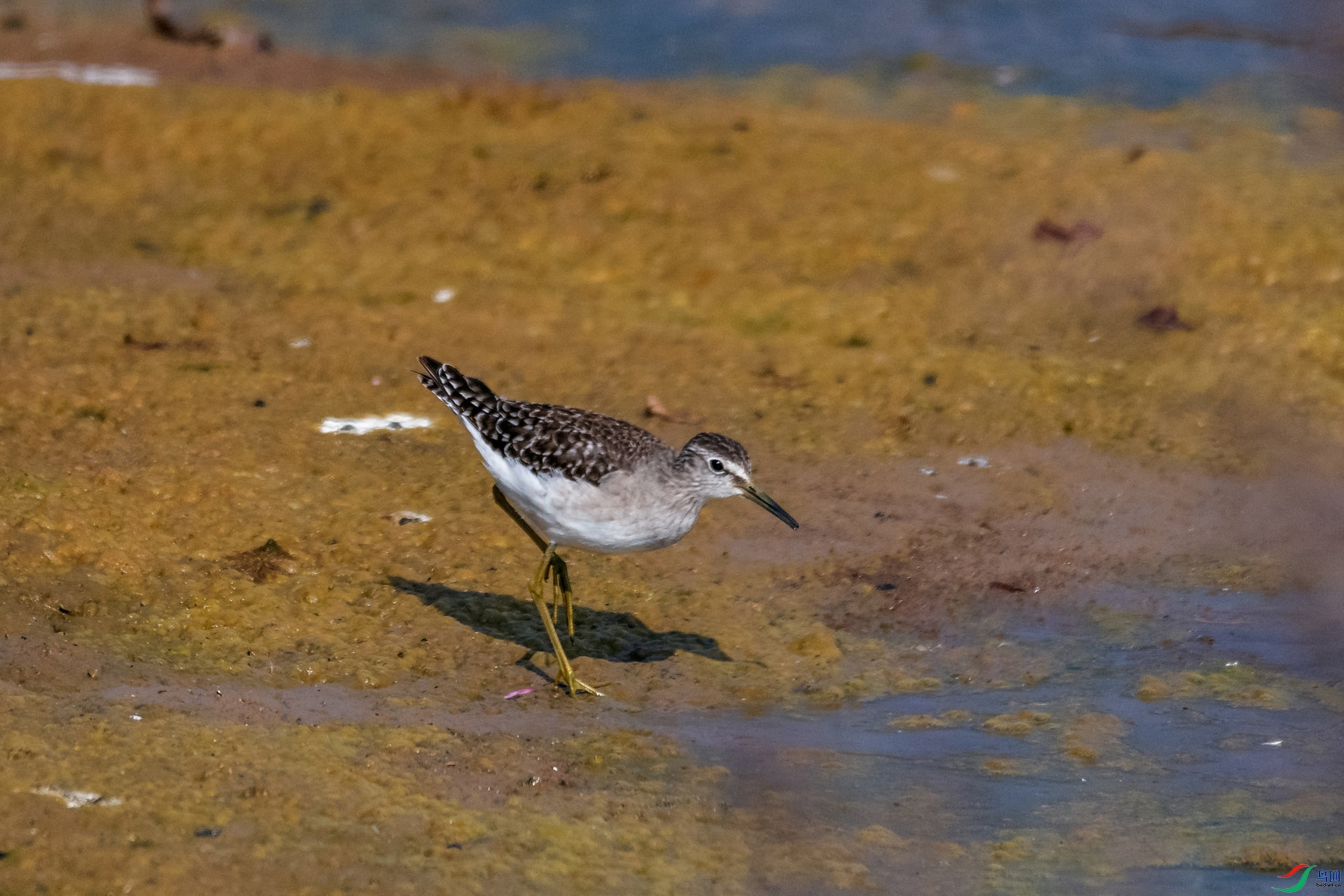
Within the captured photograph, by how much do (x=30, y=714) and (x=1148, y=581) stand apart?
16.5 ft

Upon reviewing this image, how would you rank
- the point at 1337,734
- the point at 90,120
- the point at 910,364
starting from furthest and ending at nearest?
the point at 90,120, the point at 910,364, the point at 1337,734

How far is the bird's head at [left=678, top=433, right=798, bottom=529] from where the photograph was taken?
21.3 ft

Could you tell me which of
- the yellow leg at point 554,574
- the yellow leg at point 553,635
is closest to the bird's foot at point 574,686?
the yellow leg at point 553,635

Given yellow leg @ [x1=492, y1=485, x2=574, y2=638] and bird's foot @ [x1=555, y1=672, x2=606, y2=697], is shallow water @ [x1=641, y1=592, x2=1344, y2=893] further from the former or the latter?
yellow leg @ [x1=492, y1=485, x2=574, y2=638]

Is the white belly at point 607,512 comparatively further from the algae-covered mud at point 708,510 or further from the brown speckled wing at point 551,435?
the algae-covered mud at point 708,510

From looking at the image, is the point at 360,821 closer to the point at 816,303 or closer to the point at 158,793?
the point at 158,793

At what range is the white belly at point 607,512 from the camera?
625 centimetres

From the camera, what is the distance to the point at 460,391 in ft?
23.2

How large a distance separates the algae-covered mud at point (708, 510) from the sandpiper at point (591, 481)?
491 millimetres

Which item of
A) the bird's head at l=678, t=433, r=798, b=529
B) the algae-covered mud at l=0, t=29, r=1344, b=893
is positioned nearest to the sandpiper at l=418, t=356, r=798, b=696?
the bird's head at l=678, t=433, r=798, b=529

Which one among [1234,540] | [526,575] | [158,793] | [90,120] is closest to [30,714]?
[158,793]

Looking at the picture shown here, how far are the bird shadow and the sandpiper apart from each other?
0.12m

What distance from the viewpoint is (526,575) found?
7129mm

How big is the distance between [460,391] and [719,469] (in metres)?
1.38
